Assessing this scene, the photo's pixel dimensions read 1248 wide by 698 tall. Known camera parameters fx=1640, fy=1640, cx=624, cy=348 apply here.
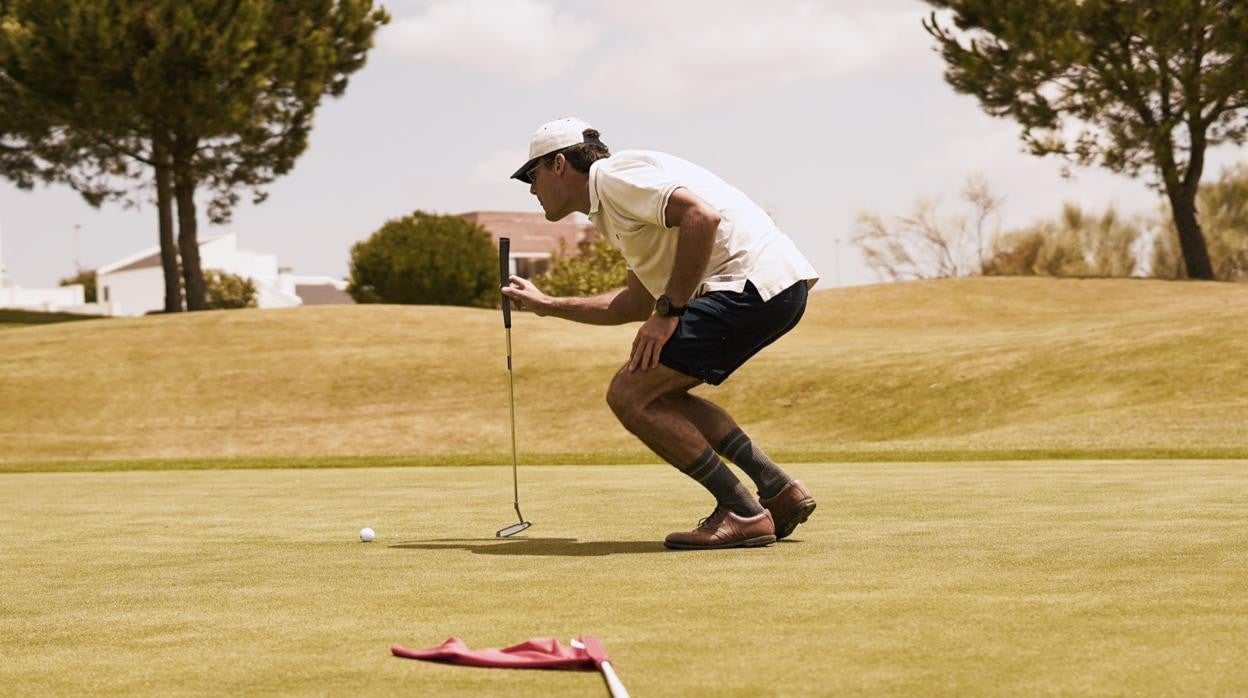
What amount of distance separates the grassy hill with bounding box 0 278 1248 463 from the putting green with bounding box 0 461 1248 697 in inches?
330

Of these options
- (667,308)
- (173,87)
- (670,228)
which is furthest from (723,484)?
(173,87)

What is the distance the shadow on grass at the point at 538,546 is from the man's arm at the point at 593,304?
924 millimetres

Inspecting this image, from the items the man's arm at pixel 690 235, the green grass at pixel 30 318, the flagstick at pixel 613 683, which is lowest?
the green grass at pixel 30 318

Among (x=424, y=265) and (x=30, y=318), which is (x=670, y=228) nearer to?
(x=30, y=318)

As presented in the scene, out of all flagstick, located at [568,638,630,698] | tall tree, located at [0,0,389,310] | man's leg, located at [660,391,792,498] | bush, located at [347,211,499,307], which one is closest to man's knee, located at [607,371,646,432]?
man's leg, located at [660,391,792,498]

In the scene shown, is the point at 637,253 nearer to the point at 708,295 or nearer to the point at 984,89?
the point at 708,295

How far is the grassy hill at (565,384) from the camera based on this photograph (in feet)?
73.3

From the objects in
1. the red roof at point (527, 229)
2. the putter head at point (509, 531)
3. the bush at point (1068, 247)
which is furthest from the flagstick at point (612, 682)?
the red roof at point (527, 229)

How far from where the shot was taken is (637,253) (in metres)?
6.36

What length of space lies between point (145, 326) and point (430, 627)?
35.4 m

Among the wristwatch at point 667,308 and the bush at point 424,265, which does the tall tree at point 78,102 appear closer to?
the bush at point 424,265

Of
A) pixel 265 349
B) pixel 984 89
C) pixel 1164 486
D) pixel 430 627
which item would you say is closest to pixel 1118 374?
pixel 1164 486

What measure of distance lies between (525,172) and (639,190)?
0.62 m

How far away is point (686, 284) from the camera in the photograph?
243 inches
